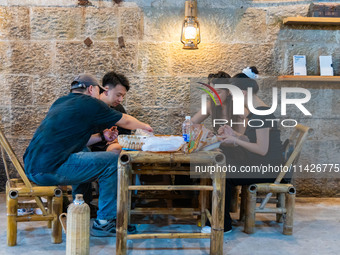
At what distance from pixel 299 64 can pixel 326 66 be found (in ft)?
0.89

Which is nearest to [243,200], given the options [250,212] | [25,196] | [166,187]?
[250,212]

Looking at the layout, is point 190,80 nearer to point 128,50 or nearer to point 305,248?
point 128,50

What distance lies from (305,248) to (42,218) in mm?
1808

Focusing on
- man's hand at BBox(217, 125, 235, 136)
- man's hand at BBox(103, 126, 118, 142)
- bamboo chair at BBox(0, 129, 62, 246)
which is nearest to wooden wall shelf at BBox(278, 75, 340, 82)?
man's hand at BBox(217, 125, 235, 136)

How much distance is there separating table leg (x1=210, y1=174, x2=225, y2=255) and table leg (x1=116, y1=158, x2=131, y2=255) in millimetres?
551

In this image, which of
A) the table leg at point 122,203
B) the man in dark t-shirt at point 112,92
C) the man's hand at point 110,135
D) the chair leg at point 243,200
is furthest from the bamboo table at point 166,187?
the man in dark t-shirt at point 112,92

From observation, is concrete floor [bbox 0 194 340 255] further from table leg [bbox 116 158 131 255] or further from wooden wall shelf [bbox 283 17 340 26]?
wooden wall shelf [bbox 283 17 340 26]

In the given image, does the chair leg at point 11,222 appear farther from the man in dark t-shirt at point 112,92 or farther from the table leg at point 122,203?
the man in dark t-shirt at point 112,92

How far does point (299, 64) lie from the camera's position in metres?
4.30

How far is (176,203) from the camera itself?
12.5ft

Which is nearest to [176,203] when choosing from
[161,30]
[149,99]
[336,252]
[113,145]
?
[113,145]

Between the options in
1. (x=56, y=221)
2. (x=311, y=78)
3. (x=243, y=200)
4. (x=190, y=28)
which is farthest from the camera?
(x=311, y=78)

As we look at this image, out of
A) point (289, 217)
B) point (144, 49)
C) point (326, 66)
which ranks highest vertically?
point (144, 49)

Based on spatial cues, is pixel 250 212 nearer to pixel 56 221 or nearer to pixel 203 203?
pixel 203 203
